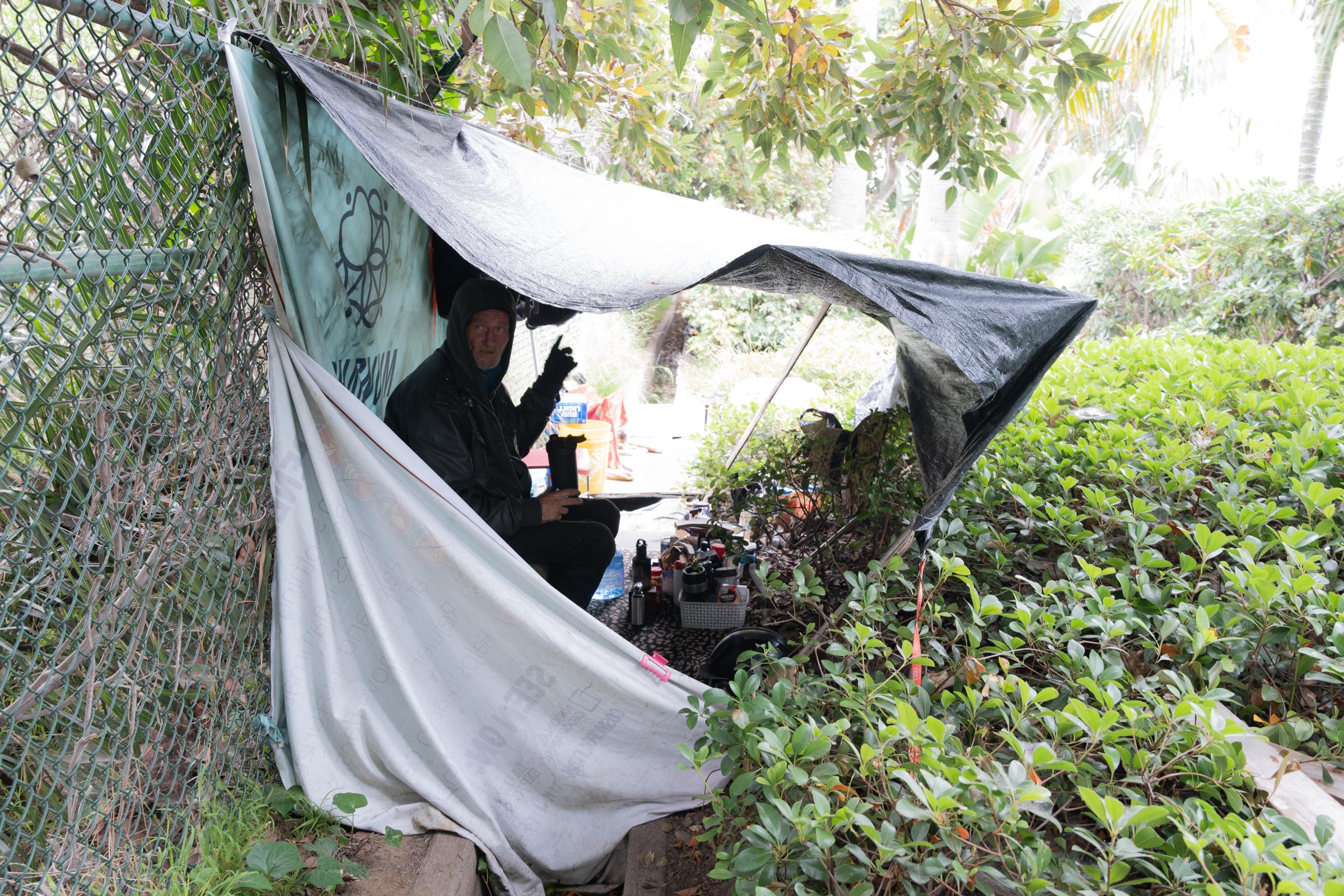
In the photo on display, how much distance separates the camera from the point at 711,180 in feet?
55.2

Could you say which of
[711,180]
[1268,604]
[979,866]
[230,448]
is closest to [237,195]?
[230,448]

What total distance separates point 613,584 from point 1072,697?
3492 mm

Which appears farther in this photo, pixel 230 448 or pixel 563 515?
pixel 563 515

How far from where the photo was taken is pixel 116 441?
80.7 inches

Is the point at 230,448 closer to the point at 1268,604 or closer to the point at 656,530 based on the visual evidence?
the point at 1268,604

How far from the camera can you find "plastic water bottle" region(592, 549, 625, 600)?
505 centimetres

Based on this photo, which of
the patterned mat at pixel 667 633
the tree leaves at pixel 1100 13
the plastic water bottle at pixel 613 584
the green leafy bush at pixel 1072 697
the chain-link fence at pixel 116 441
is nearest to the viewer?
the green leafy bush at pixel 1072 697

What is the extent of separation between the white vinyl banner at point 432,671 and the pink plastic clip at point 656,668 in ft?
0.05

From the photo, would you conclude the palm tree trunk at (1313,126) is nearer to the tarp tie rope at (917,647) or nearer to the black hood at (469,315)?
the black hood at (469,315)

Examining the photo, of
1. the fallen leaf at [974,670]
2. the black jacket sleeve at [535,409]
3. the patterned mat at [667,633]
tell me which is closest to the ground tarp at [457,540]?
the fallen leaf at [974,670]

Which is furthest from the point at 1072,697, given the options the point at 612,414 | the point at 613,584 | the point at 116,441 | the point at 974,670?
the point at 612,414

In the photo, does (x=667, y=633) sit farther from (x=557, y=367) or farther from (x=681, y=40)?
(x=681, y=40)

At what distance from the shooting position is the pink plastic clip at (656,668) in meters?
2.85

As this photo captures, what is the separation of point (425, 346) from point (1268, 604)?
13.3 ft
